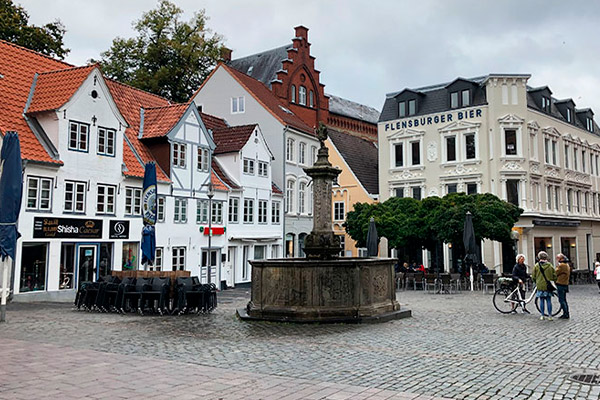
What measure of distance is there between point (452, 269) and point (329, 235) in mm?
26725

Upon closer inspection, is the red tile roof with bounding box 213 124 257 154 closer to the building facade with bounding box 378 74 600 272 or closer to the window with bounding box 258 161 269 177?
the window with bounding box 258 161 269 177

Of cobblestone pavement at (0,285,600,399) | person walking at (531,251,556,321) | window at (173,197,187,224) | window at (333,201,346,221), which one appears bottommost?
cobblestone pavement at (0,285,600,399)

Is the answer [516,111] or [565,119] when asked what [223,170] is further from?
[565,119]

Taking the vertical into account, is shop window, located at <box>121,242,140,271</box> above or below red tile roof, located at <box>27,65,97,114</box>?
below

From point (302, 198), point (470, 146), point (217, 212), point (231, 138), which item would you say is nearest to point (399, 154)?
point (470, 146)

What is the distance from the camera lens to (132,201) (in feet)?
88.5

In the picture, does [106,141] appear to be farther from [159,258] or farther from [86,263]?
[159,258]

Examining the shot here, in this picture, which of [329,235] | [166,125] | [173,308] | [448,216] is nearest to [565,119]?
[448,216]

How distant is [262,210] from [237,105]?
9.33m

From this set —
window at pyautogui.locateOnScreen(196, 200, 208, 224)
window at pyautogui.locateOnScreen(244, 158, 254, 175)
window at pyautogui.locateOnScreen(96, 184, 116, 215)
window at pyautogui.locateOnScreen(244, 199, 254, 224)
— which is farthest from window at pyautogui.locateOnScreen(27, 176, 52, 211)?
window at pyautogui.locateOnScreen(244, 158, 254, 175)

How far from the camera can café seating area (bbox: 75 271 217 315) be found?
17.0 metres

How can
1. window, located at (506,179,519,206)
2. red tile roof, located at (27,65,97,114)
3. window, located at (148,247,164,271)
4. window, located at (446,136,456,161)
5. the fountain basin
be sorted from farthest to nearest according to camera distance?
window, located at (446,136,456,161)
window, located at (506,179,519,206)
window, located at (148,247,164,271)
red tile roof, located at (27,65,97,114)
the fountain basin

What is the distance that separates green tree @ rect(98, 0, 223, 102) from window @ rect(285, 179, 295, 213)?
12121 mm

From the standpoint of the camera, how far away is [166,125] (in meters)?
30.0
